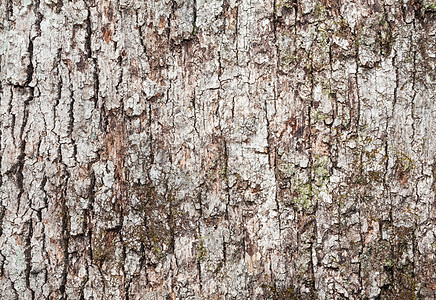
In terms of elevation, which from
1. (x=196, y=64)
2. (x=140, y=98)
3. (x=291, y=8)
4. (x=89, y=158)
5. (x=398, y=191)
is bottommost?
(x=398, y=191)

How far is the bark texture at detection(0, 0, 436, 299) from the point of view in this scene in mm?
1611

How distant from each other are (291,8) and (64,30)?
1.06 metres

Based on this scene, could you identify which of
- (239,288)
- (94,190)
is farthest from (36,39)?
(239,288)

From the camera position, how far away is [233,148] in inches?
63.9

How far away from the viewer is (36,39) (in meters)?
1.65

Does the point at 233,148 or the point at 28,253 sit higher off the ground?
the point at 233,148

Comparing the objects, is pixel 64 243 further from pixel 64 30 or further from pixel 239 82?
pixel 239 82

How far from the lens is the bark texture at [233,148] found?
1.61m

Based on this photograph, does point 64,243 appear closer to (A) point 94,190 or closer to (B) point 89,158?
(A) point 94,190

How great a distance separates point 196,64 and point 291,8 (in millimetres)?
505

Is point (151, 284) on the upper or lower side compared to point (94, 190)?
lower

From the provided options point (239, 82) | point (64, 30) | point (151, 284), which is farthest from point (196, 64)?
point (151, 284)

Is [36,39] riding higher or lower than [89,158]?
higher

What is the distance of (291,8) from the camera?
5.27 ft
